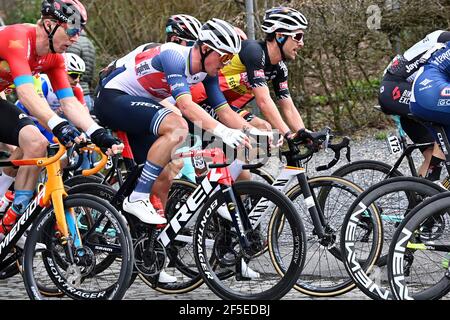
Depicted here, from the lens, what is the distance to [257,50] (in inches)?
321

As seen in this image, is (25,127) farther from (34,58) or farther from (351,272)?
(351,272)

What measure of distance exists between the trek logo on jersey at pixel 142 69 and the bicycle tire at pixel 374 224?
1786mm

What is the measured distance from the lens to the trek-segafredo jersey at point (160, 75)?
700cm

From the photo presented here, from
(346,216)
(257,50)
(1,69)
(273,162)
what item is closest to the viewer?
(346,216)

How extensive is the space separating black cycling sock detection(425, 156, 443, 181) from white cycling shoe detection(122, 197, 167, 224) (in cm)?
212

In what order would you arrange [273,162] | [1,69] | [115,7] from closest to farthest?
[1,69] < [273,162] < [115,7]

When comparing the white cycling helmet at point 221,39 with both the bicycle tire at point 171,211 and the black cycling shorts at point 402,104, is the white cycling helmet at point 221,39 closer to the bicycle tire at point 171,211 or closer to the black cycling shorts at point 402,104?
the bicycle tire at point 171,211

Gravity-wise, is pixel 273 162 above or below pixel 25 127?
below

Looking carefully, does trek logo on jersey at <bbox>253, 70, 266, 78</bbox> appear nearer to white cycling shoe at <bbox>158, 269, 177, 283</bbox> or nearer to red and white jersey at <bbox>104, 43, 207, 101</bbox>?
red and white jersey at <bbox>104, 43, 207, 101</bbox>

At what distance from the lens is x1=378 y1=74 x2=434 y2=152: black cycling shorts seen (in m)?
7.86

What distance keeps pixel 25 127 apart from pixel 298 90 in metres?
5.60

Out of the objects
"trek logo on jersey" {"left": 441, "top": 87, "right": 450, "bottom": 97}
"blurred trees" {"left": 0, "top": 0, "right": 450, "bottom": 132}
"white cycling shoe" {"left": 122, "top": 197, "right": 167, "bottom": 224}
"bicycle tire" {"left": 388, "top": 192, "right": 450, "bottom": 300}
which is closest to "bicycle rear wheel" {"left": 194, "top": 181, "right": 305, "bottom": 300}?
"white cycling shoe" {"left": 122, "top": 197, "right": 167, "bottom": 224}

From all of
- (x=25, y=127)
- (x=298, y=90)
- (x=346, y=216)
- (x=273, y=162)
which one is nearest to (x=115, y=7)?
(x=298, y=90)

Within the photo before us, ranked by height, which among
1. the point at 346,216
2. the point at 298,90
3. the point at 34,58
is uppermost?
the point at 34,58
